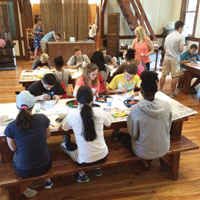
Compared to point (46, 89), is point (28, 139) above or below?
below

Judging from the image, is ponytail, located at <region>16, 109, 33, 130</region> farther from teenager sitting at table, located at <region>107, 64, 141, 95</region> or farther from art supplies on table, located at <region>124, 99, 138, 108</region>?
teenager sitting at table, located at <region>107, 64, 141, 95</region>

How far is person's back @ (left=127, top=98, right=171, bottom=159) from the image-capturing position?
198cm

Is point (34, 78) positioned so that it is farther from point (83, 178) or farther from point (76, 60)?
point (83, 178)

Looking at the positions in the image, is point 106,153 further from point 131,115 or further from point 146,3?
point 146,3

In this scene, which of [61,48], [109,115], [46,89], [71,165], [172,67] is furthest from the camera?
[61,48]

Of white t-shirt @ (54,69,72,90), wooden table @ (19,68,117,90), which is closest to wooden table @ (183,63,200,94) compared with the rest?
wooden table @ (19,68,117,90)

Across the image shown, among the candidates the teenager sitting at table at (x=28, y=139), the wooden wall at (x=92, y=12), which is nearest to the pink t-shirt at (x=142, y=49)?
the teenager sitting at table at (x=28, y=139)

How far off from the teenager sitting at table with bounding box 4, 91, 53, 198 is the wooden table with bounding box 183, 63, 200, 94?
12.0ft

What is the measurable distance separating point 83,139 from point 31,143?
0.44 metres

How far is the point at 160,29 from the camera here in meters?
8.54

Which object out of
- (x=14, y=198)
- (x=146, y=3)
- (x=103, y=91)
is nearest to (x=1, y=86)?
(x=103, y=91)

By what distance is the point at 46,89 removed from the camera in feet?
9.01

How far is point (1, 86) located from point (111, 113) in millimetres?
4050

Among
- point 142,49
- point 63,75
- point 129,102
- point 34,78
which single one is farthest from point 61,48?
point 129,102
